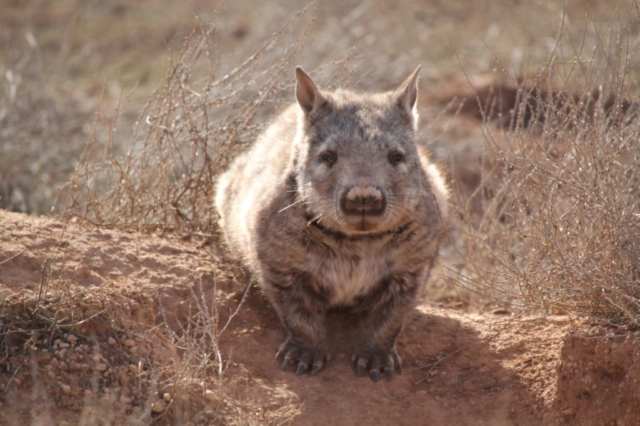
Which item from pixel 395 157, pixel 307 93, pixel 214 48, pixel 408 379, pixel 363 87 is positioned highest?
pixel 214 48

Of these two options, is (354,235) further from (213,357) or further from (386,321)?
(213,357)

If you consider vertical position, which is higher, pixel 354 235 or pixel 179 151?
pixel 179 151

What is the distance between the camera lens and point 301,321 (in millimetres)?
5801

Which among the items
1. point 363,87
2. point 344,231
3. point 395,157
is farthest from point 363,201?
point 363,87

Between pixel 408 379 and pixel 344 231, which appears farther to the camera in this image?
pixel 408 379

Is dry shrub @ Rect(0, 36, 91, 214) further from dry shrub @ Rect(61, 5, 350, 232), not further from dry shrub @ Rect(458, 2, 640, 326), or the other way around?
dry shrub @ Rect(458, 2, 640, 326)

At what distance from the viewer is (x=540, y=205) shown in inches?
221

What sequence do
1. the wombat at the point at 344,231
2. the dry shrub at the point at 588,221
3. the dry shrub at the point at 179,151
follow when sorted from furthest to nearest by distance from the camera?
the dry shrub at the point at 179,151 < the wombat at the point at 344,231 < the dry shrub at the point at 588,221

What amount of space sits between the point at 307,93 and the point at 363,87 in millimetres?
5114

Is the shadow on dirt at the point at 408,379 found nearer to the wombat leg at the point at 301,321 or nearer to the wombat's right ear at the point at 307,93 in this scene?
the wombat leg at the point at 301,321

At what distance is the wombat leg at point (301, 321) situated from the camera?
18.8ft

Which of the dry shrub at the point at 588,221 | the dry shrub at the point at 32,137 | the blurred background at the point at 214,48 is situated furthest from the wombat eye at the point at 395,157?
the dry shrub at the point at 32,137

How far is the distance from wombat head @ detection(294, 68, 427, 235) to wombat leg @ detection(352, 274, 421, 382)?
483 millimetres

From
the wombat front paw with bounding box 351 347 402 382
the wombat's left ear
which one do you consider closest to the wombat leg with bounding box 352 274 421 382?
the wombat front paw with bounding box 351 347 402 382
